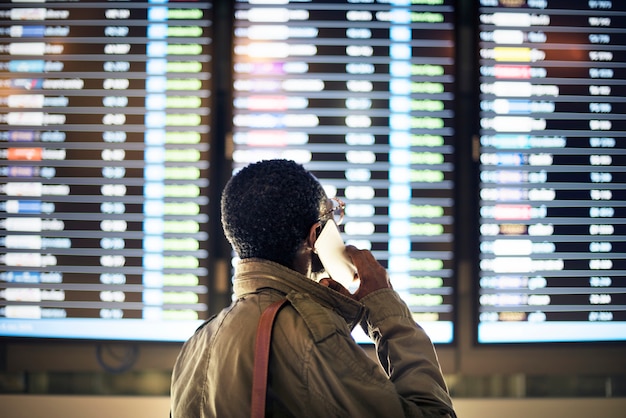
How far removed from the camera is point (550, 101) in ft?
7.35

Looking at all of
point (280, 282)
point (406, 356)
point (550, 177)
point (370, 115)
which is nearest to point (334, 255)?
point (280, 282)

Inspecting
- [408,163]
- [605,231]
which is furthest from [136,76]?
[605,231]

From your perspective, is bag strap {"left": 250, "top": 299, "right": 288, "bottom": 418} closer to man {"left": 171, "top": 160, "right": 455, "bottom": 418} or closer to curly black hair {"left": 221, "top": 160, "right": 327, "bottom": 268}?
man {"left": 171, "top": 160, "right": 455, "bottom": 418}

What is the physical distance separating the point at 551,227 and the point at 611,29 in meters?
0.87

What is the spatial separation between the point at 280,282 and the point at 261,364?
0.21 metres

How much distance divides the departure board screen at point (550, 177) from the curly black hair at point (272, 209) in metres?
1.15

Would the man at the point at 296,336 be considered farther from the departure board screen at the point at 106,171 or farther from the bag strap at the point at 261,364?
the departure board screen at the point at 106,171

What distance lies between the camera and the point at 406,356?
1335 mm

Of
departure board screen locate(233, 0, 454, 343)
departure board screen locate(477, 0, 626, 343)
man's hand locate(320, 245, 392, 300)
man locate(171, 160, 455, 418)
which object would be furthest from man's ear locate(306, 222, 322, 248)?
departure board screen locate(477, 0, 626, 343)

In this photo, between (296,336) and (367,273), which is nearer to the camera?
(296,336)

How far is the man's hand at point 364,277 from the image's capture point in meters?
1.41

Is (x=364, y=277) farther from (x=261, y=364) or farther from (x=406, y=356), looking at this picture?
(x=261, y=364)

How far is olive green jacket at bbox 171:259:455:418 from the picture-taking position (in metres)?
1.17

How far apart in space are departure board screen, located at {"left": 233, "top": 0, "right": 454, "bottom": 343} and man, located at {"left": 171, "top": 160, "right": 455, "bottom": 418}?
0.79 metres
